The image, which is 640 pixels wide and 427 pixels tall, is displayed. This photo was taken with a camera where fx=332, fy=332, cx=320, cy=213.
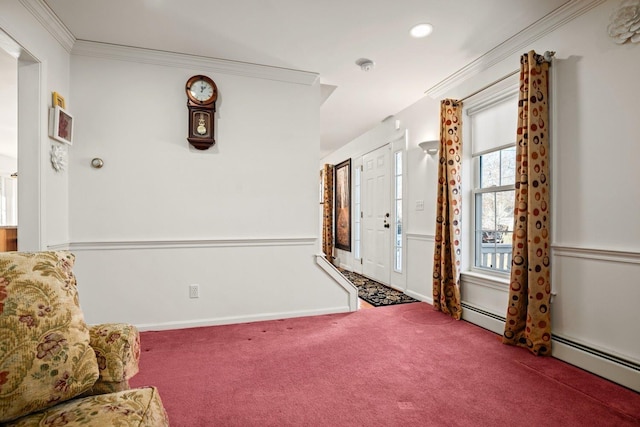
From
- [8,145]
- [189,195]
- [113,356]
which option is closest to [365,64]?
[189,195]

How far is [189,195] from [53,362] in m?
2.19

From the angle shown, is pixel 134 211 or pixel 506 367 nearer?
pixel 506 367

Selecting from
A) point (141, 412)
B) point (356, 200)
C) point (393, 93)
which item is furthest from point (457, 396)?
point (356, 200)

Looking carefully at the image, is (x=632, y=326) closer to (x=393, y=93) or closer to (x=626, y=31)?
(x=626, y=31)

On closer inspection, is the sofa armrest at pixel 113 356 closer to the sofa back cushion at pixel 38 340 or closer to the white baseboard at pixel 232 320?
the sofa back cushion at pixel 38 340

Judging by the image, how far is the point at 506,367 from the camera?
2188 millimetres

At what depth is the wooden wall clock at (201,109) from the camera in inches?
115

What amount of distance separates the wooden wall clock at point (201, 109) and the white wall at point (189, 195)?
3.6 inches

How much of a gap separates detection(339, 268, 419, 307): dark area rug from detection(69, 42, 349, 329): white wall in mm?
729

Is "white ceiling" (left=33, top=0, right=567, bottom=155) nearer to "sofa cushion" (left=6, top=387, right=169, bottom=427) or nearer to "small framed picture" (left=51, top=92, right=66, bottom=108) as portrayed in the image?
→ "small framed picture" (left=51, top=92, right=66, bottom=108)

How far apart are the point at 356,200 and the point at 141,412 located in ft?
17.7

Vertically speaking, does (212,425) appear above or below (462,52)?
below

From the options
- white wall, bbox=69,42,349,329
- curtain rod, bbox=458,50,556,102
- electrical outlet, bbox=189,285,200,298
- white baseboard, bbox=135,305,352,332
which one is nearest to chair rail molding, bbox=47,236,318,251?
white wall, bbox=69,42,349,329

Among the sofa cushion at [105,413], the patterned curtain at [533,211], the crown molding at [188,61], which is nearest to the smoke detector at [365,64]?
the crown molding at [188,61]
